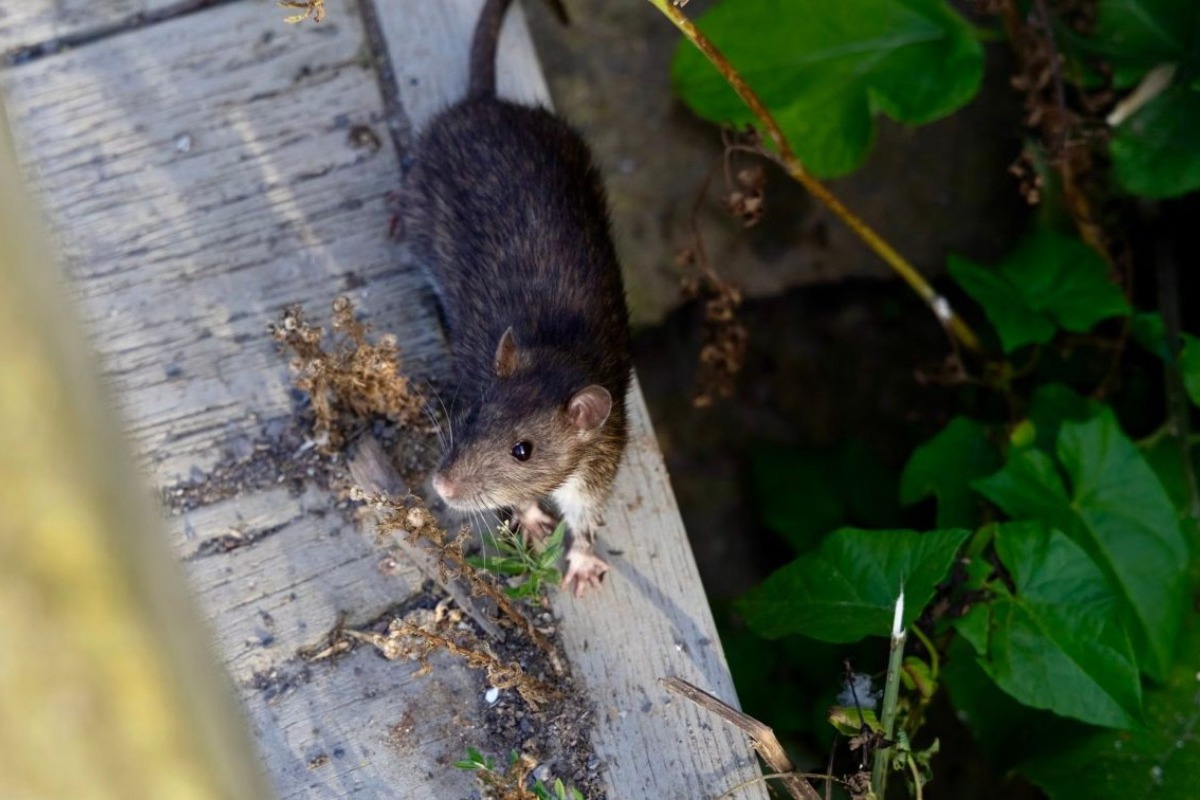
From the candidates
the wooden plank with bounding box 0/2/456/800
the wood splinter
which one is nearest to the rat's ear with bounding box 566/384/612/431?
the wooden plank with bounding box 0/2/456/800

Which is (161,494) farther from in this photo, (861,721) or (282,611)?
(861,721)

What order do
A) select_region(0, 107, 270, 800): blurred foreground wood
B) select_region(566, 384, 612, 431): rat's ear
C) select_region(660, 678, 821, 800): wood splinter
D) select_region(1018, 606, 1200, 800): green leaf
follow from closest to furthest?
select_region(0, 107, 270, 800): blurred foreground wood < select_region(660, 678, 821, 800): wood splinter < select_region(566, 384, 612, 431): rat's ear < select_region(1018, 606, 1200, 800): green leaf

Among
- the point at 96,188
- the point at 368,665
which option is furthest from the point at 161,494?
the point at 96,188

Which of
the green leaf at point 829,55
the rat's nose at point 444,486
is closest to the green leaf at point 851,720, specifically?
the rat's nose at point 444,486

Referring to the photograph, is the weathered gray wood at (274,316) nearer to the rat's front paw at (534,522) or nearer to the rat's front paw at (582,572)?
the rat's front paw at (582,572)

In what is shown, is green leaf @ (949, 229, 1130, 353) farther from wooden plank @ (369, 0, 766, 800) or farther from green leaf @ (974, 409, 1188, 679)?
wooden plank @ (369, 0, 766, 800)

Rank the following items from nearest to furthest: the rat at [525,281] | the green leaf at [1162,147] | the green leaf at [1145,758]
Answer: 1. the rat at [525,281]
2. the green leaf at [1145,758]
3. the green leaf at [1162,147]
